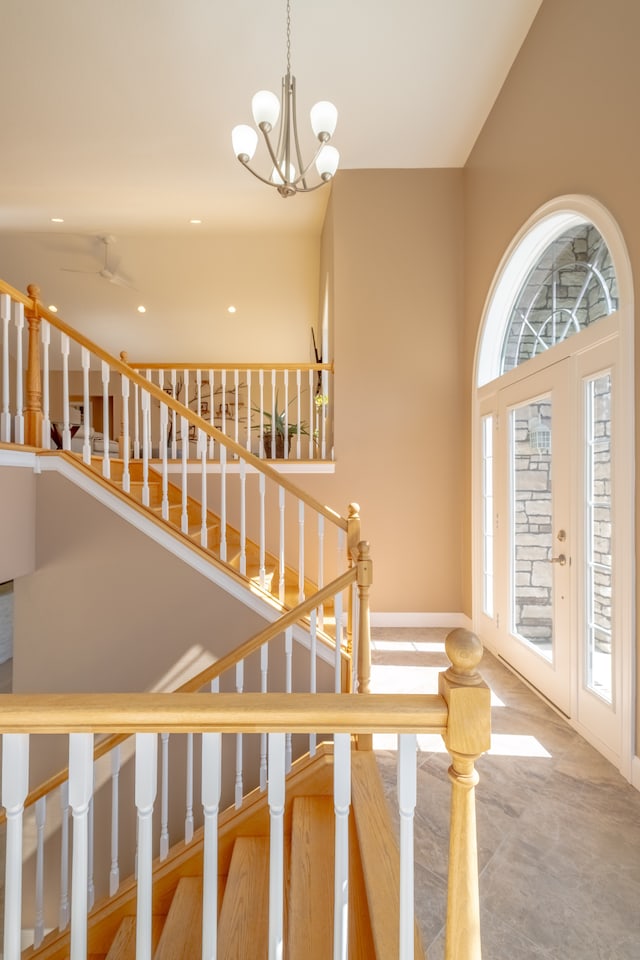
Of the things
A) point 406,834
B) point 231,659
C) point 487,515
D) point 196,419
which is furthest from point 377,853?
point 487,515

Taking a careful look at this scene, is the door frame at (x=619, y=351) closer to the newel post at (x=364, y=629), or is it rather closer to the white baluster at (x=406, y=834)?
the newel post at (x=364, y=629)

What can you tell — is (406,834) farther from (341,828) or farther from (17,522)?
(17,522)

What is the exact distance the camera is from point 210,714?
89 centimetres

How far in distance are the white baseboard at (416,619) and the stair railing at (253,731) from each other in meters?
3.78

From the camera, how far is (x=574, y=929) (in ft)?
5.02

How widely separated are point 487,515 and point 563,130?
268 centimetres

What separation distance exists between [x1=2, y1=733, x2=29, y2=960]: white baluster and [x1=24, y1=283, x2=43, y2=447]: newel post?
114 inches

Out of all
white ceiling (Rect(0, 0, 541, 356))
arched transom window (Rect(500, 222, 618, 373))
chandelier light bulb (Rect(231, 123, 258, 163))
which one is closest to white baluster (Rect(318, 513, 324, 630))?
arched transom window (Rect(500, 222, 618, 373))

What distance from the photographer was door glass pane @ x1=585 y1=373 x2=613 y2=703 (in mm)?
2498

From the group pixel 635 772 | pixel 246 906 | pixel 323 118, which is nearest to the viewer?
pixel 246 906

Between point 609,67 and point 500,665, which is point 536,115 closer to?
point 609,67

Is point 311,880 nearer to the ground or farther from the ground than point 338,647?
nearer to the ground

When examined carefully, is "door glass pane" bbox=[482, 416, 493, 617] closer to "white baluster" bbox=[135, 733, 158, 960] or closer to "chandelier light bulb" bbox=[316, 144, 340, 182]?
"chandelier light bulb" bbox=[316, 144, 340, 182]

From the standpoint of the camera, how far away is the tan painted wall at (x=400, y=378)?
15.3ft
